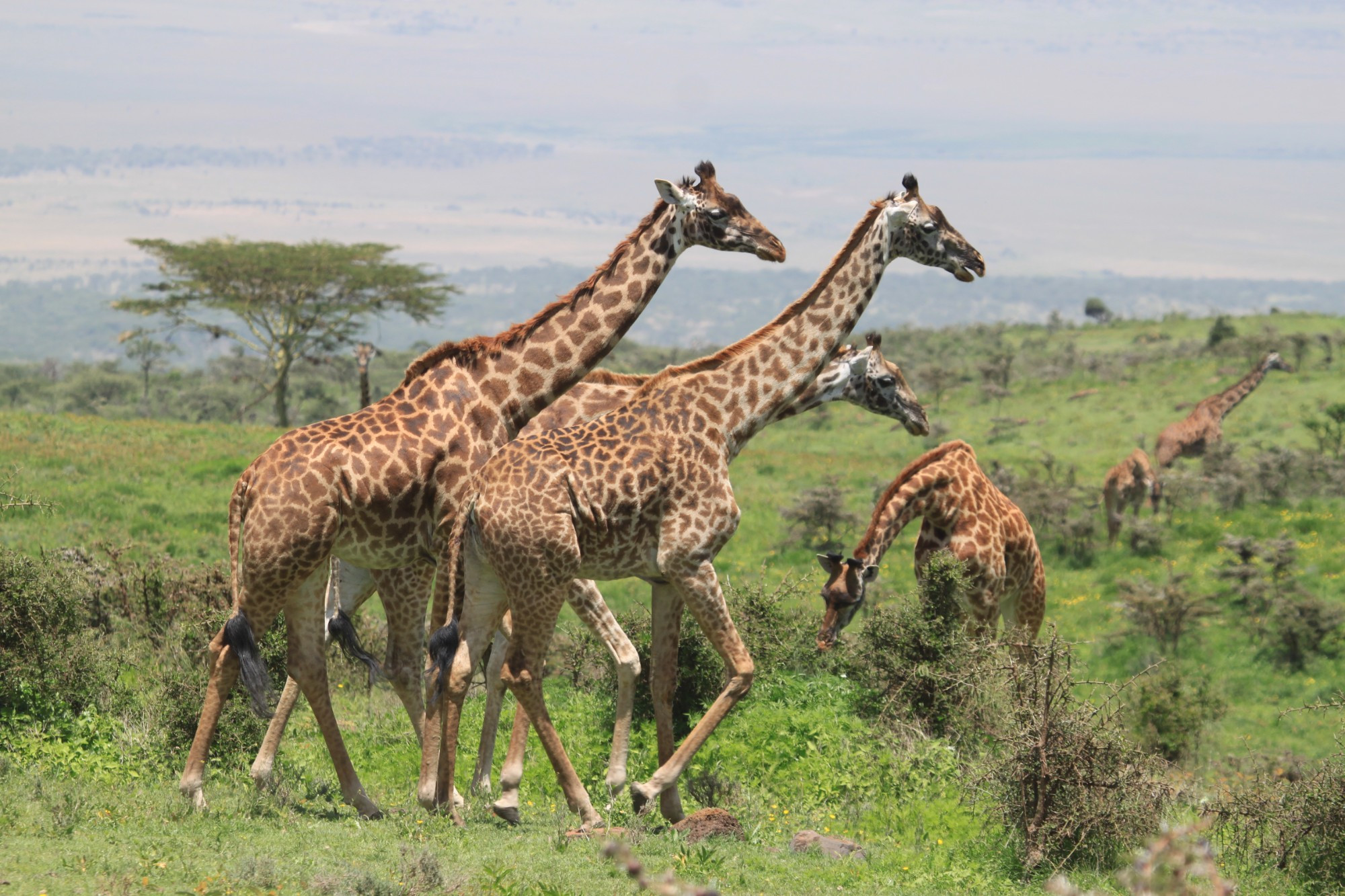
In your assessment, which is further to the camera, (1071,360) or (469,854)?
(1071,360)

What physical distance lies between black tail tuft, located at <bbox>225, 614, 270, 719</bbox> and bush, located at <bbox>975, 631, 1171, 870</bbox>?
4.99 meters

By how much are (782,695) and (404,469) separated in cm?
507

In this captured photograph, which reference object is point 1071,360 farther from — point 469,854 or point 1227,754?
point 469,854

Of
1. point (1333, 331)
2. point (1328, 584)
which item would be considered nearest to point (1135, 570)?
point (1328, 584)

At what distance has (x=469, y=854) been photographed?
7.71 metres

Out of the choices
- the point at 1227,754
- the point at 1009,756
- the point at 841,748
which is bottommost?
the point at 1227,754

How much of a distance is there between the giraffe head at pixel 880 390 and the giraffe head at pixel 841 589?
145 cm

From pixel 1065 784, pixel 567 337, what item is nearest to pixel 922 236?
pixel 567 337

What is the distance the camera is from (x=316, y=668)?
29.3ft

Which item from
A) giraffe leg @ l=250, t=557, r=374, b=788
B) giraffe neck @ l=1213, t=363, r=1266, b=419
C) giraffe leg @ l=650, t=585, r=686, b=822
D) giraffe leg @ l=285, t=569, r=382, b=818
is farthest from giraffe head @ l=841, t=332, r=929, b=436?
giraffe neck @ l=1213, t=363, r=1266, b=419

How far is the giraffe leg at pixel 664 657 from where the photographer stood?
941cm

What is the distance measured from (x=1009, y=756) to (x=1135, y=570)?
16370 millimetres

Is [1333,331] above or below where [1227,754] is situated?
above

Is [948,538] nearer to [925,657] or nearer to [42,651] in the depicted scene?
[925,657]
